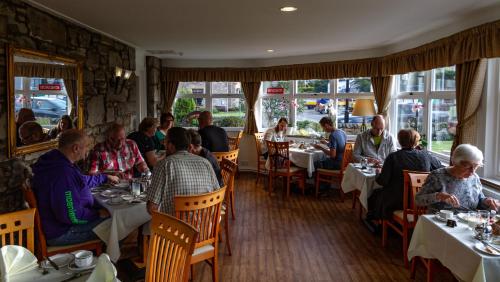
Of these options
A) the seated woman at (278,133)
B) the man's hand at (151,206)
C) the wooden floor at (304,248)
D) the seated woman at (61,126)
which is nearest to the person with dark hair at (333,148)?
the wooden floor at (304,248)

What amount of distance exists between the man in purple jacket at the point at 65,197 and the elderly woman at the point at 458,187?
2476 mm

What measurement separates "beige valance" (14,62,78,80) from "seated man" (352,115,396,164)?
3.69m

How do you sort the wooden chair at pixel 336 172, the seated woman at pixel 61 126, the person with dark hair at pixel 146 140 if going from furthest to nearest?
the wooden chair at pixel 336 172
the person with dark hair at pixel 146 140
the seated woman at pixel 61 126

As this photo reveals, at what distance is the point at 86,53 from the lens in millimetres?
4758

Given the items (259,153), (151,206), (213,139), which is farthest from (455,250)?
(259,153)

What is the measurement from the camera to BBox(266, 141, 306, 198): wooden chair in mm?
6105

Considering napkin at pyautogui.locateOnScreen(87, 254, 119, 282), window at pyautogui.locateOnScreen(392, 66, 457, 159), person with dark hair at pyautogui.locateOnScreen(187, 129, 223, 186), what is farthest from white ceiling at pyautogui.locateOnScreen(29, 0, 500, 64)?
napkin at pyautogui.locateOnScreen(87, 254, 119, 282)

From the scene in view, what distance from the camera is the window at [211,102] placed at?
27.2 ft

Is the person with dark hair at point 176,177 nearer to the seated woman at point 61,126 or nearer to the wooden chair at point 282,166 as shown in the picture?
the seated woman at point 61,126

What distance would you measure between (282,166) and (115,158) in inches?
122

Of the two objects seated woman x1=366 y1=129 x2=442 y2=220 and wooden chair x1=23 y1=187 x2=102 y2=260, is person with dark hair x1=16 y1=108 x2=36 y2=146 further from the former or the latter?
seated woman x1=366 y1=129 x2=442 y2=220

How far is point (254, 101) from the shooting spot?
8.00 meters

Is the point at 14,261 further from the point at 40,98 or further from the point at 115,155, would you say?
the point at 40,98

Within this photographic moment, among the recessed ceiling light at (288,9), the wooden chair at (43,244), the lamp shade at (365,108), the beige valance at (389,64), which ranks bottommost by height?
the wooden chair at (43,244)
